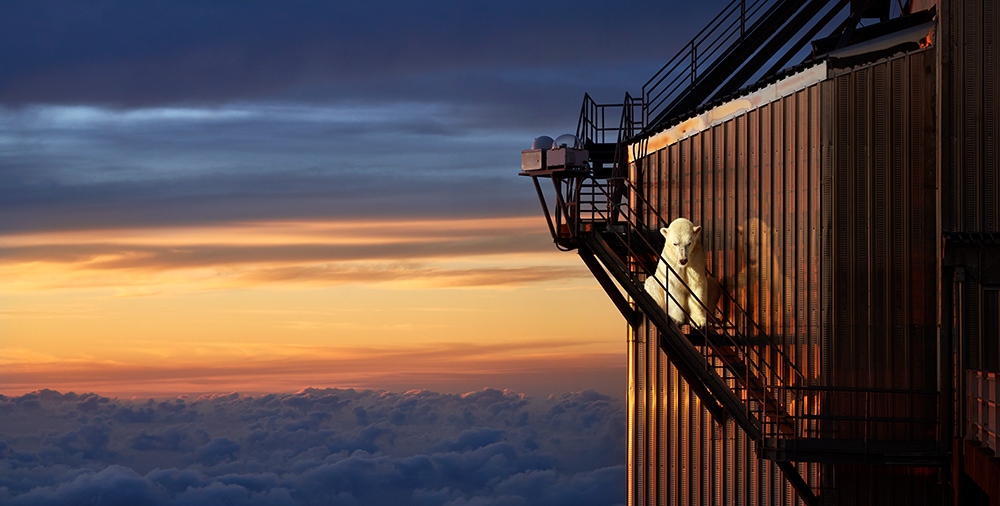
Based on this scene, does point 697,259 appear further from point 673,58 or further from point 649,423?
point 673,58

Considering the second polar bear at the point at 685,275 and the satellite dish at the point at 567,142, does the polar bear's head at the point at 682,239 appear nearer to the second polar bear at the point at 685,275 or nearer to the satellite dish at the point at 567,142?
the second polar bear at the point at 685,275

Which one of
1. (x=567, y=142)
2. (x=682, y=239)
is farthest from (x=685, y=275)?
(x=567, y=142)

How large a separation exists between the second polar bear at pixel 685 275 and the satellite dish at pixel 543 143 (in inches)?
141

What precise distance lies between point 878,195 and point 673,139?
19.8ft

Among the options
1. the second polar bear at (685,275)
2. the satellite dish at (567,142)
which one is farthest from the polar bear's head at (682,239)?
the satellite dish at (567,142)

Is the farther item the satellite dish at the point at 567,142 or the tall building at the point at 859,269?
the satellite dish at the point at 567,142

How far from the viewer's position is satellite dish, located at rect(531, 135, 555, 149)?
81.5ft

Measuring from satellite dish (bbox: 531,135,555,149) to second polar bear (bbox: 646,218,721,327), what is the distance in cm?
358

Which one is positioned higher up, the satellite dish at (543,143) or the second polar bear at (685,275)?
the satellite dish at (543,143)

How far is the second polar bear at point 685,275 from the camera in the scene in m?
23.0

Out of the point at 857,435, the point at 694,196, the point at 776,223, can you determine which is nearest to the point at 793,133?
the point at 776,223

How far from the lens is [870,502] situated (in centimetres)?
2138

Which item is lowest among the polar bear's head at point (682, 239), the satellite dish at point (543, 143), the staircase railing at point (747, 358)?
the staircase railing at point (747, 358)

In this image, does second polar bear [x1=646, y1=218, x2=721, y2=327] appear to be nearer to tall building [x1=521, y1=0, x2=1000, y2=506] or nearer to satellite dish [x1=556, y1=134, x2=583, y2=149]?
tall building [x1=521, y1=0, x2=1000, y2=506]
